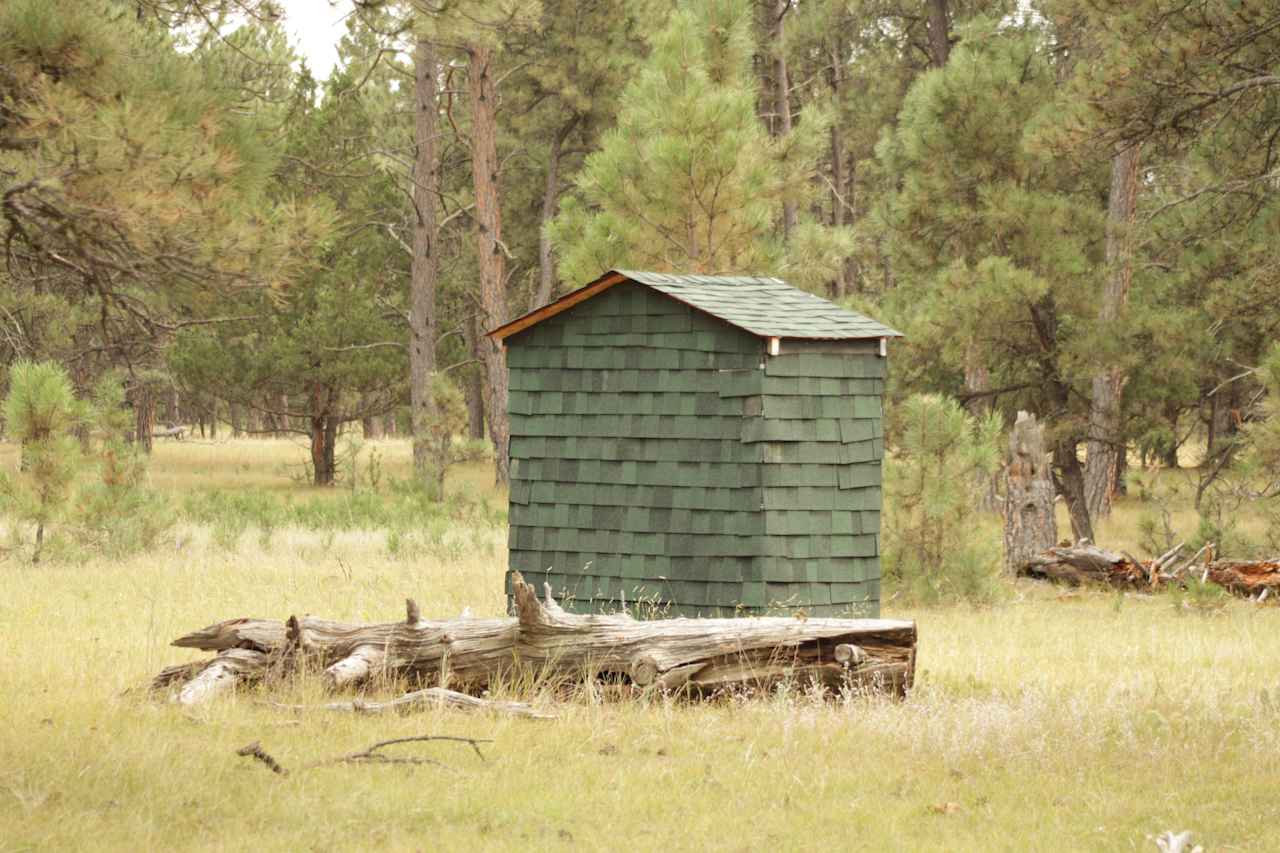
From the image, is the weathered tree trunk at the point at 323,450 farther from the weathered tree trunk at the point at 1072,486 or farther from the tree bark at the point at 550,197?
the weathered tree trunk at the point at 1072,486

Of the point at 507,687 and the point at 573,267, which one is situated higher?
the point at 573,267

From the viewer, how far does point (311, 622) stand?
7164 mm

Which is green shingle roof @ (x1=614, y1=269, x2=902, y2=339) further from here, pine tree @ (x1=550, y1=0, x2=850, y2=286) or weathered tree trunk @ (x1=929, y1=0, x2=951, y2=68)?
weathered tree trunk @ (x1=929, y1=0, x2=951, y2=68)

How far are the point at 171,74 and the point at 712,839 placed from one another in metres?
3.65

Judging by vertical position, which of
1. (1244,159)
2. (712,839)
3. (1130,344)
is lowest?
(712,839)

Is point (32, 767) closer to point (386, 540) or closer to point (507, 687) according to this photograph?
point (507, 687)

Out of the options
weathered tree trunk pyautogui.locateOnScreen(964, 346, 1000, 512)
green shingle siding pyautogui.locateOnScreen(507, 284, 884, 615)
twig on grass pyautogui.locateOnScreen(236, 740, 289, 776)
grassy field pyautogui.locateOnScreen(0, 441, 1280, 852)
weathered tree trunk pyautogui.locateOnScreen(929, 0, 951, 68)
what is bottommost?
grassy field pyautogui.locateOnScreen(0, 441, 1280, 852)

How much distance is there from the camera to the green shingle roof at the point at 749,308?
10.2 metres

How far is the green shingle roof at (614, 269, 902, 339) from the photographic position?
33.3 feet

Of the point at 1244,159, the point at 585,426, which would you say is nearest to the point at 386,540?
the point at 585,426

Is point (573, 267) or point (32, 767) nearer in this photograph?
point (32, 767)

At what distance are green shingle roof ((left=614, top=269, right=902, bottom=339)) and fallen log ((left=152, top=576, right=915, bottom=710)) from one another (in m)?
3.26

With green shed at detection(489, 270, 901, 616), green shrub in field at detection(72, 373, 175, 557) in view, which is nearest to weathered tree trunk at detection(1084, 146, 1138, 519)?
green shed at detection(489, 270, 901, 616)

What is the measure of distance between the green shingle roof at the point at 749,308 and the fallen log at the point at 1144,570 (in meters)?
4.11
